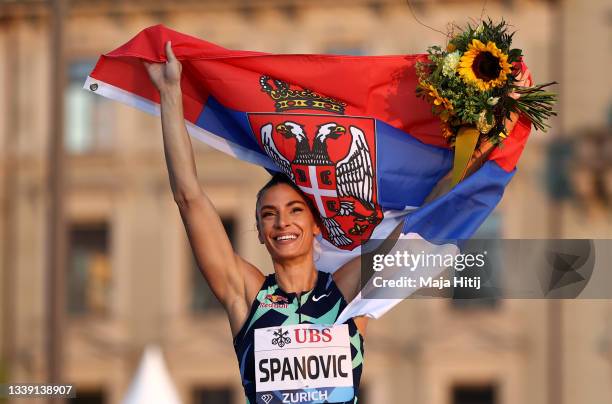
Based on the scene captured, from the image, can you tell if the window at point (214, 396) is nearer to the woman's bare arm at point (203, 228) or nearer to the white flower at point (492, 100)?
the woman's bare arm at point (203, 228)

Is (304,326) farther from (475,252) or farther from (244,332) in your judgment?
(475,252)

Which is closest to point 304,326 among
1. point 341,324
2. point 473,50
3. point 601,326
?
point 341,324

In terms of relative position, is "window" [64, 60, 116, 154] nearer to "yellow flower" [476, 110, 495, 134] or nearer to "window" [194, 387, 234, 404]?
"window" [194, 387, 234, 404]

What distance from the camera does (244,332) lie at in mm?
7594

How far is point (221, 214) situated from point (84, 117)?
3.29 metres

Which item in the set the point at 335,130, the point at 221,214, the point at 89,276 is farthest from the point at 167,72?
the point at 89,276

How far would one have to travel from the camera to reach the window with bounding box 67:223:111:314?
34.8 metres

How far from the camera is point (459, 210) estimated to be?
7910mm

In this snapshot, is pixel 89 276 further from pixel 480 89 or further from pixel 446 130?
pixel 480 89

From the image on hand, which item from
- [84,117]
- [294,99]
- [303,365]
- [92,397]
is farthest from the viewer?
[92,397]

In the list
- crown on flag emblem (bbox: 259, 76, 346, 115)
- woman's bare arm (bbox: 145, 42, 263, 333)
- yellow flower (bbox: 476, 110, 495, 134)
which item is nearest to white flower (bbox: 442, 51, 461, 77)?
yellow flower (bbox: 476, 110, 495, 134)

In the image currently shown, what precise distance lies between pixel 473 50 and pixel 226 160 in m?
26.8

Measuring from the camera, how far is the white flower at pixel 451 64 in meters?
7.79

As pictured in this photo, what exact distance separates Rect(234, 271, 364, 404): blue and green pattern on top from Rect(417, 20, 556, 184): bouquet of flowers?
873mm
